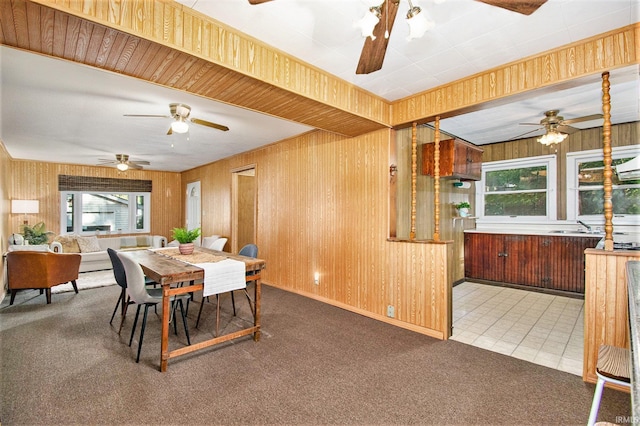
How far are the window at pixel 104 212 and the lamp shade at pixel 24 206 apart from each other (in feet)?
3.05

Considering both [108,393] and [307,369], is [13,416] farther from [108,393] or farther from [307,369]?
[307,369]

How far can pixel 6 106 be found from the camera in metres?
3.43

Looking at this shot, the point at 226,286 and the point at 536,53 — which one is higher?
the point at 536,53

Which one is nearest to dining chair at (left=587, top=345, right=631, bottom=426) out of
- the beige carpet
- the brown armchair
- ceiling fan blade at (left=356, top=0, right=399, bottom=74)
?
ceiling fan blade at (left=356, top=0, right=399, bottom=74)

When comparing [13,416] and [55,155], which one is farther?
[55,155]

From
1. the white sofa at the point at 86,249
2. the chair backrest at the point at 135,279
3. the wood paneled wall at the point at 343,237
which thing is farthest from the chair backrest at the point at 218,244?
the white sofa at the point at 86,249

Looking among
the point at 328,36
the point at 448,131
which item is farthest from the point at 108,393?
the point at 448,131

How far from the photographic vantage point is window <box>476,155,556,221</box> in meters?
5.15

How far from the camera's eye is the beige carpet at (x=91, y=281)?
494 centimetres

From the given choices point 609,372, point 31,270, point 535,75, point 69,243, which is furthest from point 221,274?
point 69,243

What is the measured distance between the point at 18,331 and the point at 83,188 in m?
5.33

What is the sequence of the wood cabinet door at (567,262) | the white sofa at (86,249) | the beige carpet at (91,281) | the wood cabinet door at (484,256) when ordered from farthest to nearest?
the white sofa at (86,249), the wood cabinet door at (484,256), the beige carpet at (91,281), the wood cabinet door at (567,262)

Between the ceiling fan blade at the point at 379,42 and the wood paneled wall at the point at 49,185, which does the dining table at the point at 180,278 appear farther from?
the wood paneled wall at the point at 49,185

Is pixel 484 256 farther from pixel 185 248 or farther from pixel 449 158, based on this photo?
pixel 185 248
